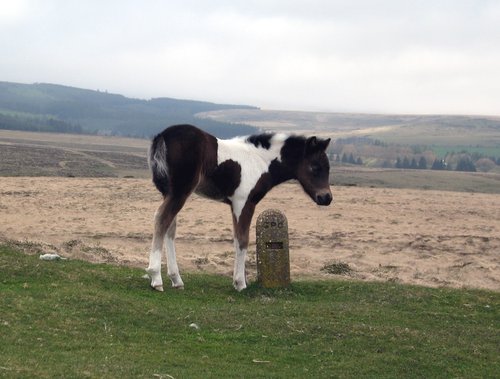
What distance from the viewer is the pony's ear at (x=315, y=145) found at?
12.5 metres

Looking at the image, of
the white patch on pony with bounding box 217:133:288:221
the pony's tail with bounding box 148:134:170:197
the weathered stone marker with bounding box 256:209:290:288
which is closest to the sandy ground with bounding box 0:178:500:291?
the weathered stone marker with bounding box 256:209:290:288

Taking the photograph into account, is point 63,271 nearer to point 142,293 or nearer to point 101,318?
point 142,293

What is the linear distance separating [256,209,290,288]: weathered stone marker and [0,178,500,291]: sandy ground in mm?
1505

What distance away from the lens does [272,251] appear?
1249 centimetres

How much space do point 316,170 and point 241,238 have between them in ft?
6.19

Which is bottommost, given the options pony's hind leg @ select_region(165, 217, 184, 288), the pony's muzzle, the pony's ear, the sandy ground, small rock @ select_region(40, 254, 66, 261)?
the sandy ground

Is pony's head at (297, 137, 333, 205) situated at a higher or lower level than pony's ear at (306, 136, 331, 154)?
lower

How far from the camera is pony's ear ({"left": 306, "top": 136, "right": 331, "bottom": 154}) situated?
41.1 ft

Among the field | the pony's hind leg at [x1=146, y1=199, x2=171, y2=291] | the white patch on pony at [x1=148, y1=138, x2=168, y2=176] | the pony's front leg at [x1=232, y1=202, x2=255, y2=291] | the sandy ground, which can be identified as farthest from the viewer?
the sandy ground

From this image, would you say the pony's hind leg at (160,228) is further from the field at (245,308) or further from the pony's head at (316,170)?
the pony's head at (316,170)

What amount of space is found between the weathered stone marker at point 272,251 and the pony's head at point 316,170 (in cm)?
79

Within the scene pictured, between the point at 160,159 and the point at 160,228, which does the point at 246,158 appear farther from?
the point at 160,228

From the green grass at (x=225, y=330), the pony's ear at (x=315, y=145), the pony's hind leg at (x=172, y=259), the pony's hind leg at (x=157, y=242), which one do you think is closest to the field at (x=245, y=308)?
the green grass at (x=225, y=330)

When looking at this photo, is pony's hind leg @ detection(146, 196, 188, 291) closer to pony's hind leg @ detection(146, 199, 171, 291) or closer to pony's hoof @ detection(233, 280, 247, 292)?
pony's hind leg @ detection(146, 199, 171, 291)
